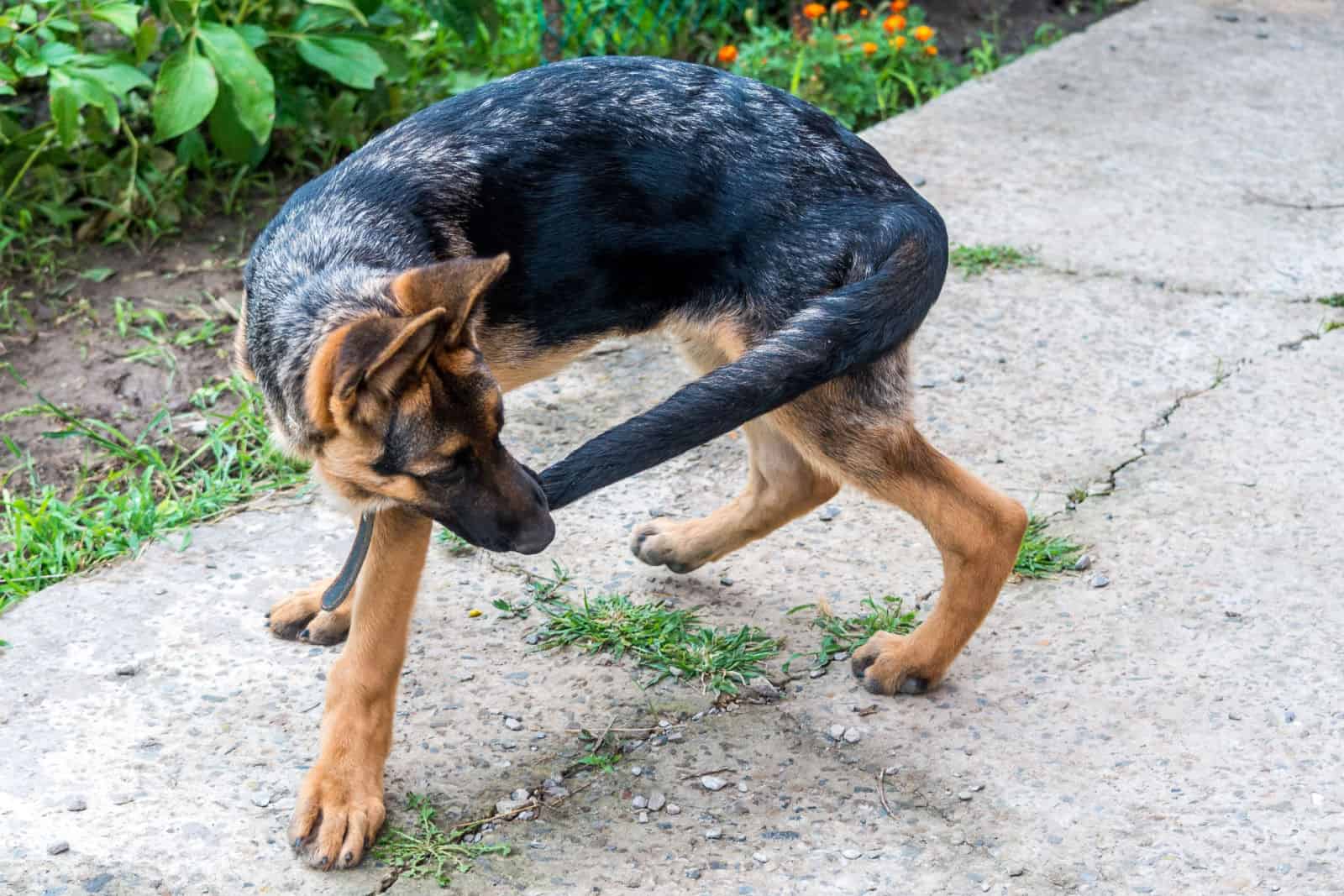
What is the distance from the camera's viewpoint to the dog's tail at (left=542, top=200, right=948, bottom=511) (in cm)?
284

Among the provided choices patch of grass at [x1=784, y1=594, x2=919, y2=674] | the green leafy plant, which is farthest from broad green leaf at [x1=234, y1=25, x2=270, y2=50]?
patch of grass at [x1=784, y1=594, x2=919, y2=674]

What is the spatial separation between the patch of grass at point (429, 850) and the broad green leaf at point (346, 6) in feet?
10.6

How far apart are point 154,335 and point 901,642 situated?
305cm

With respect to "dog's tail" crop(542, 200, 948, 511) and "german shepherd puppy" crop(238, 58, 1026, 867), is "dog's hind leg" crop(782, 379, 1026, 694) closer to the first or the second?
"german shepherd puppy" crop(238, 58, 1026, 867)

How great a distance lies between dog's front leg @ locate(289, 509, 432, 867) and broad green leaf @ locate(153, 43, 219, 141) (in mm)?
2500

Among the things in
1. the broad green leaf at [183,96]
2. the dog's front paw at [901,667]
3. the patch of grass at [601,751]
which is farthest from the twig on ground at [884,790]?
the broad green leaf at [183,96]

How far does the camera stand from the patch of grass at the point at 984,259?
5.35 meters

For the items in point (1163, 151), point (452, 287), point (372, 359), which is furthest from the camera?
point (1163, 151)

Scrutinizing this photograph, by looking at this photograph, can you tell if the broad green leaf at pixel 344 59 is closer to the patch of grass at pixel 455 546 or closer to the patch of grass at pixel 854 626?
the patch of grass at pixel 455 546

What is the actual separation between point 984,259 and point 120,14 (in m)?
3.19

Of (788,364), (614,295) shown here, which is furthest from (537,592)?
(788,364)

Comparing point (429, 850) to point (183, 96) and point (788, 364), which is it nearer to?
point (788, 364)

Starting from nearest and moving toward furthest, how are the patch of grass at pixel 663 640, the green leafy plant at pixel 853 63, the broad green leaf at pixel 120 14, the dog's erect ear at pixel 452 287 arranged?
1. the dog's erect ear at pixel 452 287
2. the patch of grass at pixel 663 640
3. the broad green leaf at pixel 120 14
4. the green leafy plant at pixel 853 63

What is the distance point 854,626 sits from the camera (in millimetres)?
3783
